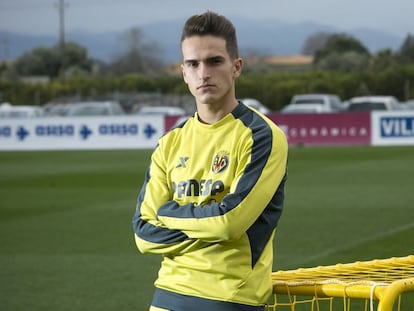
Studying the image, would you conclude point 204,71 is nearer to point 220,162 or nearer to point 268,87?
point 220,162

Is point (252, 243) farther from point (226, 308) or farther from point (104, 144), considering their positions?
point (104, 144)

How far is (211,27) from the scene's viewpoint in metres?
3.77

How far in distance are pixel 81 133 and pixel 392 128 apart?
9443 mm

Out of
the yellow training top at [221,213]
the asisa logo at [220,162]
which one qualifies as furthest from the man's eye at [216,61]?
the asisa logo at [220,162]

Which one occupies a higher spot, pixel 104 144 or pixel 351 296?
pixel 351 296

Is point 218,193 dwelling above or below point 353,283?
above

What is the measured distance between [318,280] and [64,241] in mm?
8706

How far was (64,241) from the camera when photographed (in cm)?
1234

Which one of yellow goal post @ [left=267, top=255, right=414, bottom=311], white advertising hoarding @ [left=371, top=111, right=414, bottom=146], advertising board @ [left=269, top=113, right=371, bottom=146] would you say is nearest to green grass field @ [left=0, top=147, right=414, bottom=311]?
yellow goal post @ [left=267, top=255, right=414, bottom=311]

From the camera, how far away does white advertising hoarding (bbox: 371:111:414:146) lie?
1185 inches

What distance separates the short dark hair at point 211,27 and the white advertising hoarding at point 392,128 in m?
26.6

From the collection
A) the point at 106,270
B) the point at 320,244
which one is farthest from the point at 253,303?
the point at 320,244

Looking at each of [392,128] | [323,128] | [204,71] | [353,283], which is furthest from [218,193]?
[323,128]

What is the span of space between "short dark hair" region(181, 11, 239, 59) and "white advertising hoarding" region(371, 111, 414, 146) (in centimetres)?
2658
